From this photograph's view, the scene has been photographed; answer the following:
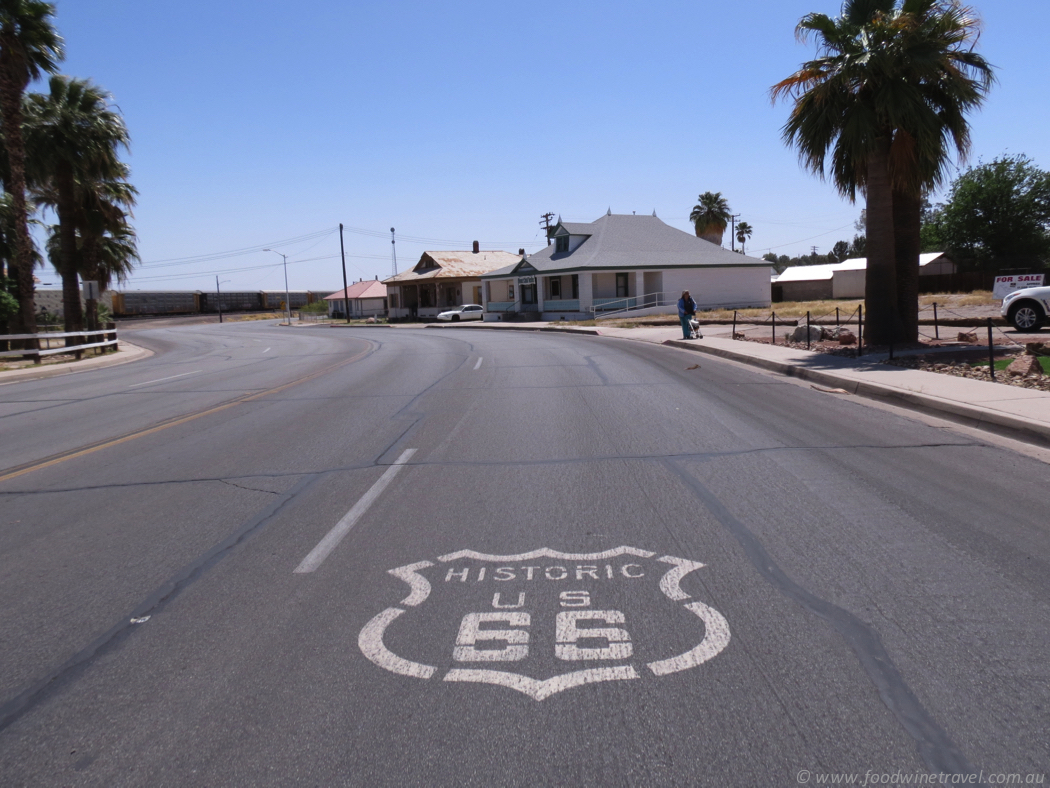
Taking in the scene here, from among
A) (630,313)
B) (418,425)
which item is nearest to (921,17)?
(418,425)

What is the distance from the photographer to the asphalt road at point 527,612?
3.22 metres

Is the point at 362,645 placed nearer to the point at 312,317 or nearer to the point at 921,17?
the point at 921,17

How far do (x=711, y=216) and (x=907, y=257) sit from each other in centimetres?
5487

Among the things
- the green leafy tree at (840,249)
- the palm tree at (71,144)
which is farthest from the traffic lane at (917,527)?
the green leafy tree at (840,249)

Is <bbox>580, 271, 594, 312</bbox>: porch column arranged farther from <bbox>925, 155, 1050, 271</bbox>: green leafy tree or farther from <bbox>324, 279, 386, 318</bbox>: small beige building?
<bbox>324, 279, 386, 318</bbox>: small beige building

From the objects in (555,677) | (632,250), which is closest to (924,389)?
(555,677)

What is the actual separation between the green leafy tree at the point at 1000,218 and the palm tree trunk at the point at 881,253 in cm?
4522

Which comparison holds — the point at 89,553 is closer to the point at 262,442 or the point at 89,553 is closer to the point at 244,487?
the point at 244,487

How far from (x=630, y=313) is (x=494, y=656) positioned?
44.4m

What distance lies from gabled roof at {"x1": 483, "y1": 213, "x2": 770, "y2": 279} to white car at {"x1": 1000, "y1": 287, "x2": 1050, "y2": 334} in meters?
28.6

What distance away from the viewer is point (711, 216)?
71562mm

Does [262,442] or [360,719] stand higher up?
[262,442]

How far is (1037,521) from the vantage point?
6039 millimetres

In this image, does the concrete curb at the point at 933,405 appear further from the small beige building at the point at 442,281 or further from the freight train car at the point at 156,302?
the freight train car at the point at 156,302
